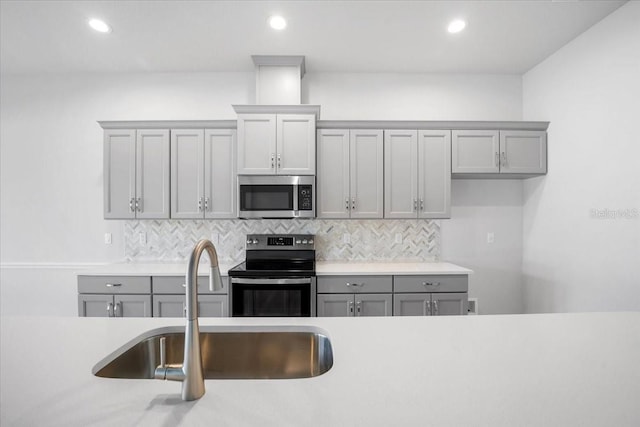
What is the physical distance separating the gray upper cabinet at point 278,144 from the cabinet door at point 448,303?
1574 mm

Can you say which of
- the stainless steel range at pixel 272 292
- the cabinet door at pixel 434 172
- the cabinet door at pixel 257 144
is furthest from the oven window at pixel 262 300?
the cabinet door at pixel 434 172

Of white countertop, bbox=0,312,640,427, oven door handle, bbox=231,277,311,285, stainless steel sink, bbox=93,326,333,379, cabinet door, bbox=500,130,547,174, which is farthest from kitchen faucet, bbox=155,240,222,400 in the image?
cabinet door, bbox=500,130,547,174

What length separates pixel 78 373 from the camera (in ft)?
2.89

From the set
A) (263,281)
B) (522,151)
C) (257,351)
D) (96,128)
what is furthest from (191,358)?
(96,128)

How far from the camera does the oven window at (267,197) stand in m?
2.96

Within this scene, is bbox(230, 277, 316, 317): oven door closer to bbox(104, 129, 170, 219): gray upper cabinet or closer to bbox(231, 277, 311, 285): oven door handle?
bbox(231, 277, 311, 285): oven door handle

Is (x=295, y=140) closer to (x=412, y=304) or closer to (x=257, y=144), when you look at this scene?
(x=257, y=144)

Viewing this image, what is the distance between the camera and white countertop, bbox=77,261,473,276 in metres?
2.76

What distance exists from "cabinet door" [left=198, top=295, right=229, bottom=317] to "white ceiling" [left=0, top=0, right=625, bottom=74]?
2194 millimetres

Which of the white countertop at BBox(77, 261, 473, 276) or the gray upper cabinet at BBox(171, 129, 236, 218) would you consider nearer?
the white countertop at BBox(77, 261, 473, 276)

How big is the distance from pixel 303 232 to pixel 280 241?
269 millimetres

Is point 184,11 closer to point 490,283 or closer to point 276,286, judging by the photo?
point 276,286

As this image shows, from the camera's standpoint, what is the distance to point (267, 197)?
2.97 meters

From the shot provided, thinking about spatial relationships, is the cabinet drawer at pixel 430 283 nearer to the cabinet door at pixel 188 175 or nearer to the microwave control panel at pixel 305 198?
the microwave control panel at pixel 305 198
